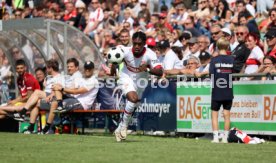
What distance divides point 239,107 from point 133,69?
2.62 meters

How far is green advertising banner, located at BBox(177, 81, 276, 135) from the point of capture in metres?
18.6

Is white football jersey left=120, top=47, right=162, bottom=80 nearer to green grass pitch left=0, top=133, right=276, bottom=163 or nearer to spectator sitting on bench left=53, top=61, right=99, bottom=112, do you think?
green grass pitch left=0, top=133, right=276, bottom=163

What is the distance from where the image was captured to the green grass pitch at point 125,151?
523 inches

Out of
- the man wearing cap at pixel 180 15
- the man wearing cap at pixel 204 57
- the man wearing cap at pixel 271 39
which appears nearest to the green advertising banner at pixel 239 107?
the man wearing cap at pixel 204 57

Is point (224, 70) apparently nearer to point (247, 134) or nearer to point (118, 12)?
point (247, 134)

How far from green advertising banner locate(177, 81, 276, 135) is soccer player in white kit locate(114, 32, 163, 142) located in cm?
217

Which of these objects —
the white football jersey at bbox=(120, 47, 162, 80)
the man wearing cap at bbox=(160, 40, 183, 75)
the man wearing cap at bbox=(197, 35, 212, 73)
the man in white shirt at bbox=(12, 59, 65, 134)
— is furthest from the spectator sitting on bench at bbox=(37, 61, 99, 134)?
the white football jersey at bbox=(120, 47, 162, 80)

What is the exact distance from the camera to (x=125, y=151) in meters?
14.9

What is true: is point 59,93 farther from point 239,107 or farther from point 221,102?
point 221,102

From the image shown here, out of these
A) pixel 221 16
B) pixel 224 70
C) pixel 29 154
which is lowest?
pixel 29 154

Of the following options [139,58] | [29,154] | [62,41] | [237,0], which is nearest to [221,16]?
[237,0]

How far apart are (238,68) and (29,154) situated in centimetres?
743

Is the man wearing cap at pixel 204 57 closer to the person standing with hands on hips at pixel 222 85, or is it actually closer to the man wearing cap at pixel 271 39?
the man wearing cap at pixel 271 39

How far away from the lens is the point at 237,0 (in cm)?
2661
